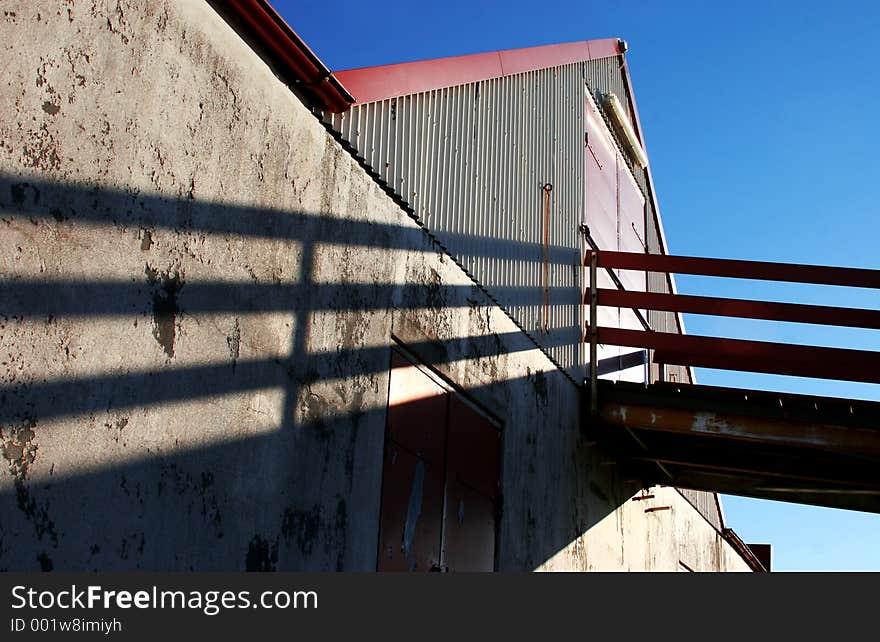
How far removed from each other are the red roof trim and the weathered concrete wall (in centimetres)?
75

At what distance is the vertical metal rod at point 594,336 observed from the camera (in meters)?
11.4

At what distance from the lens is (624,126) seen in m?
16.0

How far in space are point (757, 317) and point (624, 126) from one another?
6213 millimetres

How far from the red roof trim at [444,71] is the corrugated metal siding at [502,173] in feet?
0.29

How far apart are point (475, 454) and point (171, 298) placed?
13.2 ft

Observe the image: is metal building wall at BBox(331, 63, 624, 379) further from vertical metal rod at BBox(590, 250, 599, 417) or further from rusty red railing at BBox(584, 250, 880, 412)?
rusty red railing at BBox(584, 250, 880, 412)

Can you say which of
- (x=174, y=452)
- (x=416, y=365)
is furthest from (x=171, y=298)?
(x=416, y=365)

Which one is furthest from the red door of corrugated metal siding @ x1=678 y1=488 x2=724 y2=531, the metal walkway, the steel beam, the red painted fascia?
corrugated metal siding @ x1=678 y1=488 x2=724 y2=531

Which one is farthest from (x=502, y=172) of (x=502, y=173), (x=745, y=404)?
(x=745, y=404)

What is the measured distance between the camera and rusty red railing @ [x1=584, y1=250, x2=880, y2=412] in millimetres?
10086

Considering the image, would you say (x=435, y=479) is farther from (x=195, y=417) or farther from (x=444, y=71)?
(x=444, y=71)

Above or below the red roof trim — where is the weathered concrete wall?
below

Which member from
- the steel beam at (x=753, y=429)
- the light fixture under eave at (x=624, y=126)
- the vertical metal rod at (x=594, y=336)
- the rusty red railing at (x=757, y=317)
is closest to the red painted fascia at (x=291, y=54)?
the rusty red railing at (x=757, y=317)

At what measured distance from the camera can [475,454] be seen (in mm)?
8203
